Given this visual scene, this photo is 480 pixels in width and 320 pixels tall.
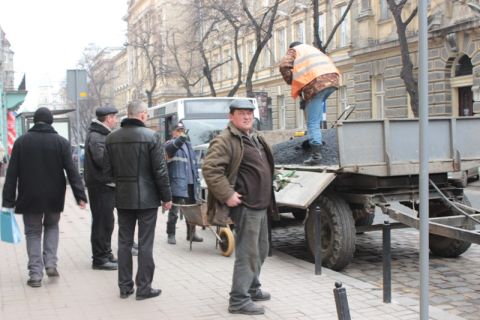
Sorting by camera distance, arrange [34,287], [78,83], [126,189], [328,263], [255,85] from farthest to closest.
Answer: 1. [255,85]
2. [78,83]
3. [328,263]
4. [34,287]
5. [126,189]

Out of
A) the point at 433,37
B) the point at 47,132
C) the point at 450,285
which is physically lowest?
the point at 450,285

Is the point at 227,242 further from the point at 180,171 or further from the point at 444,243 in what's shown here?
the point at 444,243

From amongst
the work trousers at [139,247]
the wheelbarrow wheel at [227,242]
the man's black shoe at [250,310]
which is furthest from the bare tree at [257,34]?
the man's black shoe at [250,310]

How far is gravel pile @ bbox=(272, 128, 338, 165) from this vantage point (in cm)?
856

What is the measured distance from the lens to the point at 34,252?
6.64 m

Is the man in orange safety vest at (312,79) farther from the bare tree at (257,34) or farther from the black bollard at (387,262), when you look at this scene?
the bare tree at (257,34)

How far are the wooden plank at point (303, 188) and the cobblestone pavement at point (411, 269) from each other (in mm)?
1058

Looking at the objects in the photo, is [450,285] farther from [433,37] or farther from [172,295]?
[433,37]

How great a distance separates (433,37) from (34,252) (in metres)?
23.4

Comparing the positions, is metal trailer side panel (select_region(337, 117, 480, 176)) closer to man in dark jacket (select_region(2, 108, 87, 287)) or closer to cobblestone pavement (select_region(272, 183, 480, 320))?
cobblestone pavement (select_region(272, 183, 480, 320))

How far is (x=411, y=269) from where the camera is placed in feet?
25.4

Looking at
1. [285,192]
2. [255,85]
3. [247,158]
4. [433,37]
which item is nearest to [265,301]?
[247,158]

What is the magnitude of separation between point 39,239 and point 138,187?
1571 millimetres

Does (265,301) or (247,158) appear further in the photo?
(265,301)
